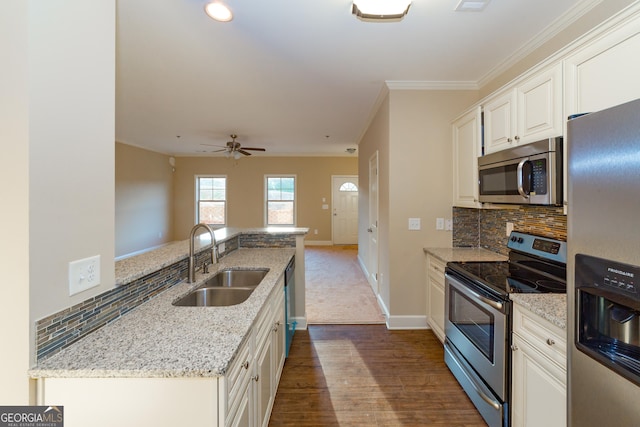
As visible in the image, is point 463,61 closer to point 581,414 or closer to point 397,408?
point 581,414

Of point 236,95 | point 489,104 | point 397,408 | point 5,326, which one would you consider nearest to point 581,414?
point 397,408

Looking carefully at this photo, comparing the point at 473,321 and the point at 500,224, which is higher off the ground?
the point at 500,224

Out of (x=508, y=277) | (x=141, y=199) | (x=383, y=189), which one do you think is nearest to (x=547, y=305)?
(x=508, y=277)

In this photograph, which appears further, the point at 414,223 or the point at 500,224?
the point at 414,223

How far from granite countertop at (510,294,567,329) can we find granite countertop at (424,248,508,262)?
0.89 metres

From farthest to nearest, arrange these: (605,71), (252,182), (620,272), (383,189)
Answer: (252,182) → (383,189) → (605,71) → (620,272)

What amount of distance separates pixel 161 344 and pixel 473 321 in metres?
1.85

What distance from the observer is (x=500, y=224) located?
2.66m

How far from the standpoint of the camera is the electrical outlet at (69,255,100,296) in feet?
3.40

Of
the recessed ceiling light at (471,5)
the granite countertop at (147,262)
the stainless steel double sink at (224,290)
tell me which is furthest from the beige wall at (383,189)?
the granite countertop at (147,262)

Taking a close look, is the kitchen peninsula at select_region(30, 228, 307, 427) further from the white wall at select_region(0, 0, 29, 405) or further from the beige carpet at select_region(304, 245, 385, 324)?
the beige carpet at select_region(304, 245, 385, 324)

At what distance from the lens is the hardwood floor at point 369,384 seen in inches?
71.7

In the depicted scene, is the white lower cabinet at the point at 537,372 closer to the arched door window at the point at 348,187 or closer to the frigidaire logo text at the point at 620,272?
the frigidaire logo text at the point at 620,272

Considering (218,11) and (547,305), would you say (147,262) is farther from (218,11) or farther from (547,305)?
(547,305)
